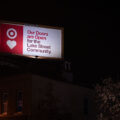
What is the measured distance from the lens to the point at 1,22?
25.6 meters

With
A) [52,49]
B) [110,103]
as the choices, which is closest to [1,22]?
[52,49]

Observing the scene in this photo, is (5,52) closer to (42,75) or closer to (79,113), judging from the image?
(42,75)

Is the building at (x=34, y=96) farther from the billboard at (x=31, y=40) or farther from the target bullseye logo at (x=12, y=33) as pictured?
the target bullseye logo at (x=12, y=33)

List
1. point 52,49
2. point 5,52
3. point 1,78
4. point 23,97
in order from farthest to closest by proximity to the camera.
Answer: point 52,49
point 5,52
point 1,78
point 23,97

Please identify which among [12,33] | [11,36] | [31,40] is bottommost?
[31,40]

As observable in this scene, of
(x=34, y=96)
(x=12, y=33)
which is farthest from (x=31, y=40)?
(x=34, y=96)

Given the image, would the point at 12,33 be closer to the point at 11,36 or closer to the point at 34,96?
the point at 11,36

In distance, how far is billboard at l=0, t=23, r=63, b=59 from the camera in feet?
84.0

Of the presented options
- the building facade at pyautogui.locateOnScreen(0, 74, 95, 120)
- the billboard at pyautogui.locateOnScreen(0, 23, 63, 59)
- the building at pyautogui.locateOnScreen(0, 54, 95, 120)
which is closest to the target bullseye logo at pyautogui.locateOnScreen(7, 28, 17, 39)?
the billboard at pyautogui.locateOnScreen(0, 23, 63, 59)

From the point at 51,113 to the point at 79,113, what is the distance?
4.90m

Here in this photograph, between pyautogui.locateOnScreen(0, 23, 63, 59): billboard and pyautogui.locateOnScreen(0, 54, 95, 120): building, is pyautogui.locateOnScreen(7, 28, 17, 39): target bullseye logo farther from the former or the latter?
pyautogui.locateOnScreen(0, 54, 95, 120): building

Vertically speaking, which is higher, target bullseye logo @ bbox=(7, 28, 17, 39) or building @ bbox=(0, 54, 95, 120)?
target bullseye logo @ bbox=(7, 28, 17, 39)

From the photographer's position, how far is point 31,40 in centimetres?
2616

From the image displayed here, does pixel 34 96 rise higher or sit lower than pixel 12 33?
lower
